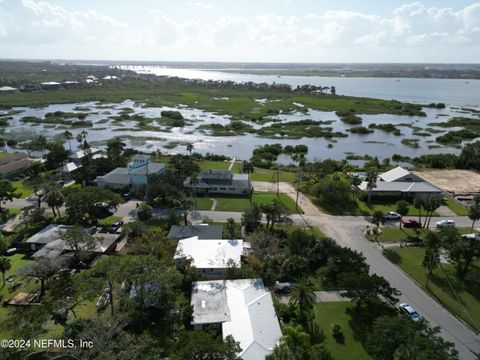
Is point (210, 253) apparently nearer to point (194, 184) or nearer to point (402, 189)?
point (194, 184)

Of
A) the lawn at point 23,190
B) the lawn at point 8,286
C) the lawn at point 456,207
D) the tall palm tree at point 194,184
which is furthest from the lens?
the lawn at point 23,190

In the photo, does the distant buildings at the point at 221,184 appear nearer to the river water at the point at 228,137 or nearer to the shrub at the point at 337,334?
the river water at the point at 228,137

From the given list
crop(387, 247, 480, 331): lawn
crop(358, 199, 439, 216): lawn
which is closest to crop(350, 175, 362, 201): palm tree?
crop(358, 199, 439, 216): lawn

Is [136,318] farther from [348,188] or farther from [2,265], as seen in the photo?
[348,188]

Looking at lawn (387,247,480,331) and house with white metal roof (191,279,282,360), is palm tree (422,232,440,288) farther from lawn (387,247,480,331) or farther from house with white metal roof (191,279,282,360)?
house with white metal roof (191,279,282,360)

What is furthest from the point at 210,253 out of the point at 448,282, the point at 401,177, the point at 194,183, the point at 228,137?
the point at 228,137

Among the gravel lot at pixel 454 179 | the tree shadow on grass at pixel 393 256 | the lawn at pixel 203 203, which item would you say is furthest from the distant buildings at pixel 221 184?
the gravel lot at pixel 454 179
